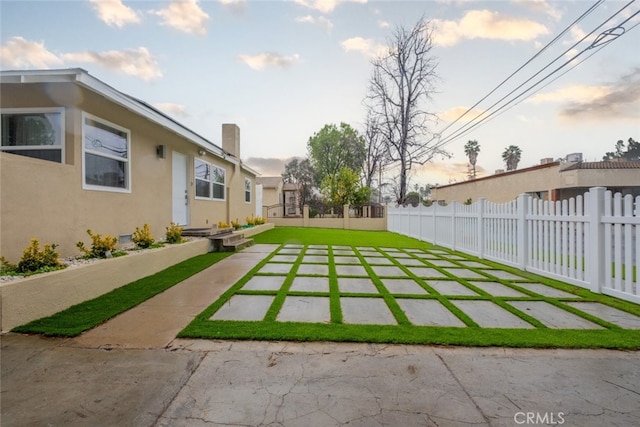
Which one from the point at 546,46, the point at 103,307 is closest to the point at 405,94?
the point at 546,46

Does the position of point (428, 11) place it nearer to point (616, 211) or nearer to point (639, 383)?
point (616, 211)

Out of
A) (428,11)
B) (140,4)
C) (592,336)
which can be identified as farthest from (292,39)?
(592,336)

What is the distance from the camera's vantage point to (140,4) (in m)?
7.86

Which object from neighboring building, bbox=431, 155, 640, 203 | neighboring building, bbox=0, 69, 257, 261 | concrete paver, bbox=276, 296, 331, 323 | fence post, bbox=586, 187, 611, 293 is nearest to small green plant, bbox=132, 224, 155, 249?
neighboring building, bbox=0, 69, 257, 261

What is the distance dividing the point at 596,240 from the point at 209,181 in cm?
1041

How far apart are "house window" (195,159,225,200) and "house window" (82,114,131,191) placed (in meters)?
3.56

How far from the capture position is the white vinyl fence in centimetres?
410

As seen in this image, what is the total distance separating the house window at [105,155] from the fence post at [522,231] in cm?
801

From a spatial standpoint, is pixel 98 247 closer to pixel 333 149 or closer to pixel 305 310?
pixel 305 310

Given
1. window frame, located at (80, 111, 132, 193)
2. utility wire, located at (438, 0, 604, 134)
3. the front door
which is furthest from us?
utility wire, located at (438, 0, 604, 134)

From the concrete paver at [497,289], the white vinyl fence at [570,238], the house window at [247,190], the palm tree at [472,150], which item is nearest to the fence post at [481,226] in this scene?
the white vinyl fence at [570,238]

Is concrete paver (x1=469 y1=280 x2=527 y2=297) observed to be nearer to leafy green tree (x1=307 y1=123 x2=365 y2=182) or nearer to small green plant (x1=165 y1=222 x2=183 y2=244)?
small green plant (x1=165 y1=222 x2=183 y2=244)

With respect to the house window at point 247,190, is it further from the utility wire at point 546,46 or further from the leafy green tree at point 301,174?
the leafy green tree at point 301,174

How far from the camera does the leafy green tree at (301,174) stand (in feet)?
127
